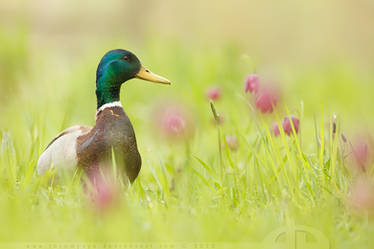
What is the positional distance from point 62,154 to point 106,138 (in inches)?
6.9

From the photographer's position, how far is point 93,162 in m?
1.73

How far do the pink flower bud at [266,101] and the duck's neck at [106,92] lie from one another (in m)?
0.54

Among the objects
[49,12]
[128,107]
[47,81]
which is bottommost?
[128,107]

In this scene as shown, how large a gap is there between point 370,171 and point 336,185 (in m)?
0.15

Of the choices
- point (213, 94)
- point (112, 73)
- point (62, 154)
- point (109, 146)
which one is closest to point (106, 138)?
point (109, 146)

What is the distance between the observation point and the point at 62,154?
1796 millimetres

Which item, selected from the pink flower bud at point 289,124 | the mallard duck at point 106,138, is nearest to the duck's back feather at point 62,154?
the mallard duck at point 106,138

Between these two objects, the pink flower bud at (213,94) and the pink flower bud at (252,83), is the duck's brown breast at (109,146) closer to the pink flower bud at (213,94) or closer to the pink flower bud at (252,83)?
the pink flower bud at (252,83)

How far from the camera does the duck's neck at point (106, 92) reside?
1.90 m

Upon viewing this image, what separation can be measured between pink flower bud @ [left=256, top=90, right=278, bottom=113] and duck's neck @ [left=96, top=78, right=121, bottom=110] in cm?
54

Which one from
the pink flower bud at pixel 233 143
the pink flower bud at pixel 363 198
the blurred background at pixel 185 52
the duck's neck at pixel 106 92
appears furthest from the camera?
the blurred background at pixel 185 52

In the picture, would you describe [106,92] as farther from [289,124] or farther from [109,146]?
[289,124]

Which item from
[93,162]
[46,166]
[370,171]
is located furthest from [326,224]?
[46,166]

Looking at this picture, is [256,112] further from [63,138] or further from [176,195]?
[63,138]
